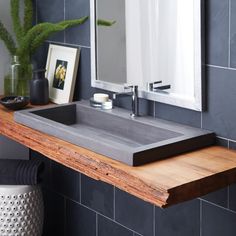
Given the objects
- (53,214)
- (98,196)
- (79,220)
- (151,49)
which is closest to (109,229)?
(98,196)

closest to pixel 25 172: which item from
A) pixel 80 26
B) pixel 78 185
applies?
pixel 78 185

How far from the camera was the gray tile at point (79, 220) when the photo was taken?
3211mm

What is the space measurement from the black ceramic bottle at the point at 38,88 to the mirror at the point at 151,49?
270mm

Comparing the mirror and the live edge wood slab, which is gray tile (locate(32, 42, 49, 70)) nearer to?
the mirror

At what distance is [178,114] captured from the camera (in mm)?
2553

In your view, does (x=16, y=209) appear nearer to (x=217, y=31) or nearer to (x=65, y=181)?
(x=65, y=181)

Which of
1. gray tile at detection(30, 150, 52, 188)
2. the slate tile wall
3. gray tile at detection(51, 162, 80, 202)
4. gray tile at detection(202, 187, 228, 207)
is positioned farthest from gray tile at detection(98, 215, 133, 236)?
gray tile at detection(202, 187, 228, 207)

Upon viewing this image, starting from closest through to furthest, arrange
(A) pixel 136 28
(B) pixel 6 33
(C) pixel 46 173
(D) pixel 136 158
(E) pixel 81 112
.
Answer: (D) pixel 136 158, (A) pixel 136 28, (E) pixel 81 112, (B) pixel 6 33, (C) pixel 46 173

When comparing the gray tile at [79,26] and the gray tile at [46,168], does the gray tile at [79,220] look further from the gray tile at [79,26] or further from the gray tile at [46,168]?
the gray tile at [79,26]

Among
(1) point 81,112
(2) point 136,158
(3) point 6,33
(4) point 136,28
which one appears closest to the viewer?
(2) point 136,158

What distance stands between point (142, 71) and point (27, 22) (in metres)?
0.87

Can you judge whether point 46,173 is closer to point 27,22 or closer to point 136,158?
point 27,22

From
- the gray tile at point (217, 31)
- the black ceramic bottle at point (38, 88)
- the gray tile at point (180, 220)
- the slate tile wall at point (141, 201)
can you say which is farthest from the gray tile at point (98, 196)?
Answer: the gray tile at point (217, 31)

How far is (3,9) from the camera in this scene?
10.9 feet
